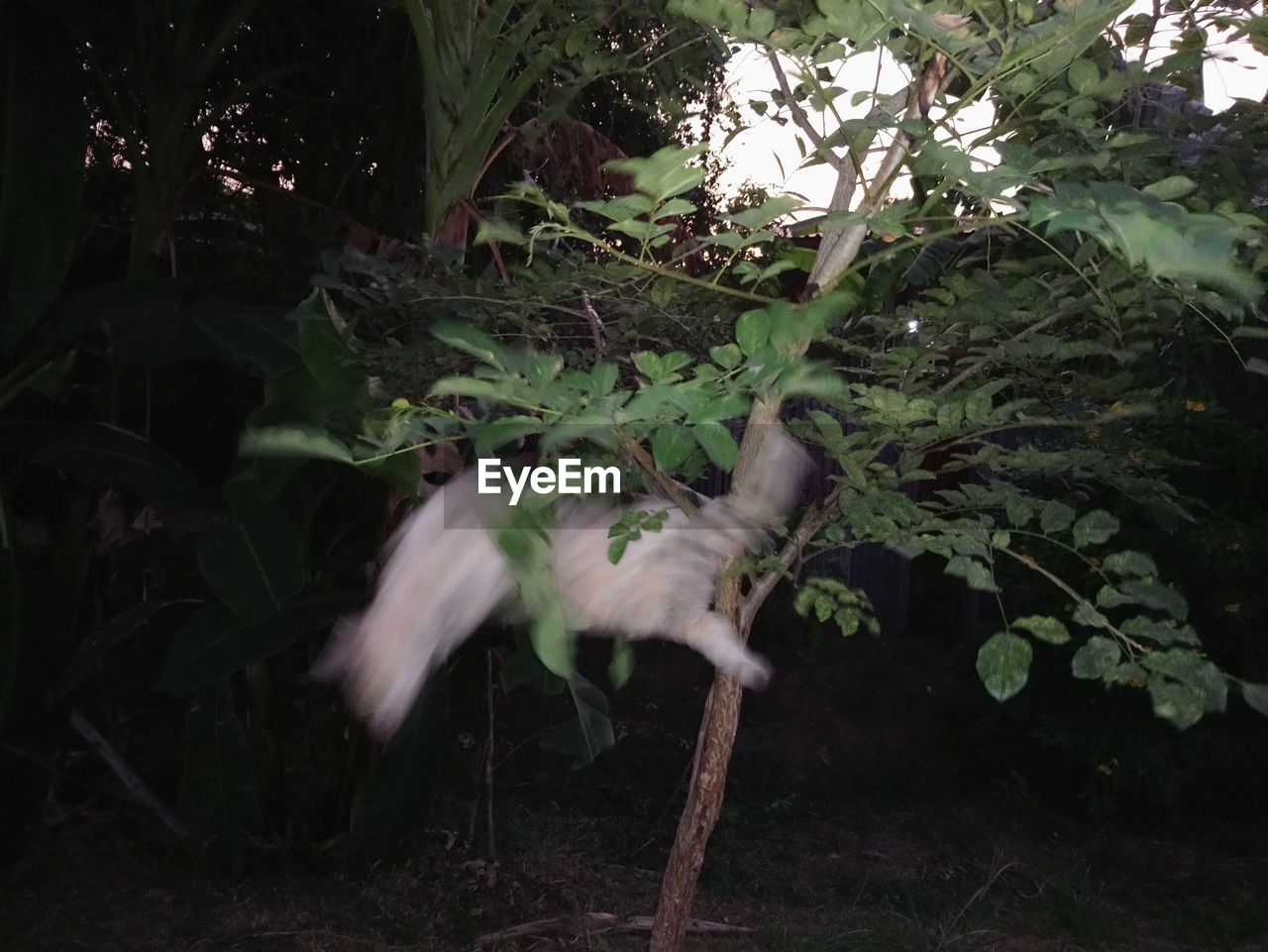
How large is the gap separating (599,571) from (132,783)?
2.40m

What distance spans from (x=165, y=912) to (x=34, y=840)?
74 cm

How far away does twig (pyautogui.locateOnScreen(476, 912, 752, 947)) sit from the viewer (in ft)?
8.96

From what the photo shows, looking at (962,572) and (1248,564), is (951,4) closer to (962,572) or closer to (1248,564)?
(962,572)

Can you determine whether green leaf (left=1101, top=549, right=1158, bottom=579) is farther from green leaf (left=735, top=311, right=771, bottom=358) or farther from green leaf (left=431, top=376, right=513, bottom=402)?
green leaf (left=431, top=376, right=513, bottom=402)

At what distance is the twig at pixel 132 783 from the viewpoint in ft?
10.4

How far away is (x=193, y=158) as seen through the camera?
3684 mm

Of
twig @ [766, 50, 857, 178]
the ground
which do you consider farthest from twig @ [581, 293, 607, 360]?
A: the ground

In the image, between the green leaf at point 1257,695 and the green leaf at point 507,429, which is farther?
the green leaf at point 1257,695

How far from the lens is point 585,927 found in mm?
2734

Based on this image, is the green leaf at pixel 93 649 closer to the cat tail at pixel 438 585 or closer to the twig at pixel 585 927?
the twig at pixel 585 927

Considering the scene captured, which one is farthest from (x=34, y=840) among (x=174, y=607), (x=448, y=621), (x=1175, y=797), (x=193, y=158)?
(x=1175, y=797)

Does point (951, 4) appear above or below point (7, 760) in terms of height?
above

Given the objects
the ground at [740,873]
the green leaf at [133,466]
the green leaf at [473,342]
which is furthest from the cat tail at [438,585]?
the ground at [740,873]

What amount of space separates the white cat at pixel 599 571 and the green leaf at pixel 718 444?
1.52 feet
